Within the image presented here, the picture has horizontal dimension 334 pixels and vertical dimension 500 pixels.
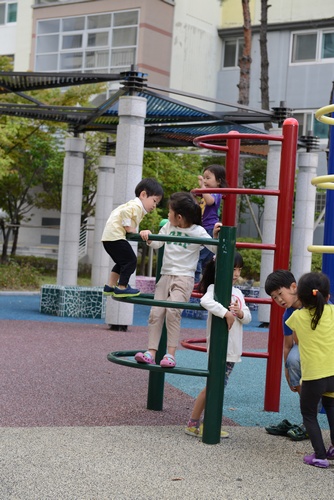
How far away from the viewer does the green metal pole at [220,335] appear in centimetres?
548

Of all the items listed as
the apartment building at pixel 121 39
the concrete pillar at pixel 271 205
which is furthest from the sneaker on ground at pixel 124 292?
the apartment building at pixel 121 39

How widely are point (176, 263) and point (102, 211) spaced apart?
38.7ft

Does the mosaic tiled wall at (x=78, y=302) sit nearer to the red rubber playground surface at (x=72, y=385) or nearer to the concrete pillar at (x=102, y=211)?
the red rubber playground surface at (x=72, y=385)

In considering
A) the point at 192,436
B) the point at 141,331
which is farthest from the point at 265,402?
the point at 141,331

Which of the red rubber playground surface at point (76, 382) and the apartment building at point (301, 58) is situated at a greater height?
the apartment building at point (301, 58)

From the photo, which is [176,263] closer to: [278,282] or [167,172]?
[278,282]

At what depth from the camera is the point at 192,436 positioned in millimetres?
5637

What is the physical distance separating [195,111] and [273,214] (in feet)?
6.88

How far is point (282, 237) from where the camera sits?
651 cm

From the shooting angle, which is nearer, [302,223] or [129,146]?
[129,146]

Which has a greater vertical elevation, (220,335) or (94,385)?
(220,335)

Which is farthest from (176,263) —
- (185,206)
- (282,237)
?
(282,237)

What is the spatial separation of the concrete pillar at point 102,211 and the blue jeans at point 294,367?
11.5m

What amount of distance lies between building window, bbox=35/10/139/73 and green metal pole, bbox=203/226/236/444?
23652mm
